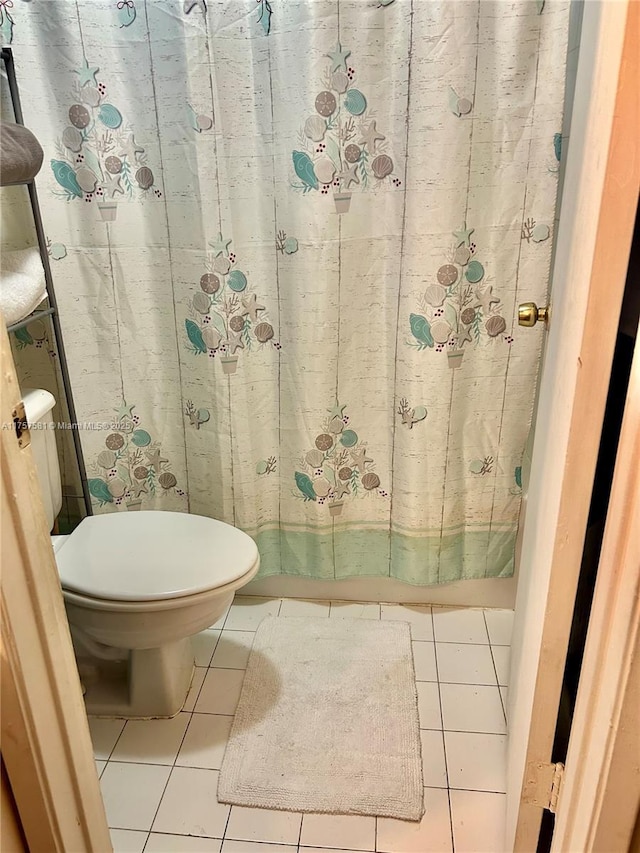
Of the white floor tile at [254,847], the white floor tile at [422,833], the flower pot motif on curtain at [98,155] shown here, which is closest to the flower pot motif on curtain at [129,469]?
the flower pot motif on curtain at [98,155]

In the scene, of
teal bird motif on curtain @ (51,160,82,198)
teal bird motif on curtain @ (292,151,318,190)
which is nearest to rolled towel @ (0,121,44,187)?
teal bird motif on curtain @ (51,160,82,198)

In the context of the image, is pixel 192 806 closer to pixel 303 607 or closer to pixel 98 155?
pixel 303 607

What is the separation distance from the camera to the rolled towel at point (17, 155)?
1.35 m

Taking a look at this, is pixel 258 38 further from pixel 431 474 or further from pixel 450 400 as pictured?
pixel 431 474

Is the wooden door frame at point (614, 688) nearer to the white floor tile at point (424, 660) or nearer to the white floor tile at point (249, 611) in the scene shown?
the white floor tile at point (424, 660)

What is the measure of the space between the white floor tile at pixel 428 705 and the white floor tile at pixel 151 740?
589mm

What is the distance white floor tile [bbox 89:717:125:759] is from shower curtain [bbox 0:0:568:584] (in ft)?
1.95

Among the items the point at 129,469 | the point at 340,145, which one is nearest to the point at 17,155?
the point at 340,145

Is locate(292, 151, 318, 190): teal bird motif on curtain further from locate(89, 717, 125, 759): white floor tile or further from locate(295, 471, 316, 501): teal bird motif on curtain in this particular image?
locate(89, 717, 125, 759): white floor tile

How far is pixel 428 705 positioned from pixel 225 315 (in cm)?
114

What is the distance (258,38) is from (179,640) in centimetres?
142

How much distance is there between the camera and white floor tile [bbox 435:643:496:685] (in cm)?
174

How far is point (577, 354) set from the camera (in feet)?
2.75

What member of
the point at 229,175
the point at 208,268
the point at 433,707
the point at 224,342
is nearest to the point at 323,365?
the point at 224,342
